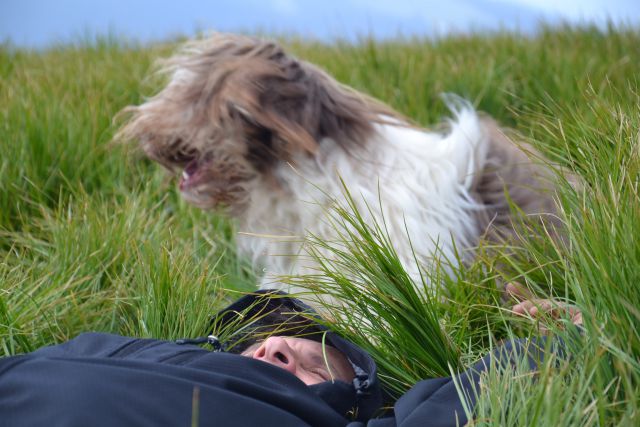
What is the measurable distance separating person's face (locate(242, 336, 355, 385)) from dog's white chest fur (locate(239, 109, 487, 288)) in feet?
3.02

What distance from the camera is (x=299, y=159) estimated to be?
3.59 m

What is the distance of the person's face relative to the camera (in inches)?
95.7

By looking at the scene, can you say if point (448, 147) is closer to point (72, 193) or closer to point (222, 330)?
point (222, 330)

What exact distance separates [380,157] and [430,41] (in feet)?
11.3

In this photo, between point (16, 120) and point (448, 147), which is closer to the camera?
point (448, 147)

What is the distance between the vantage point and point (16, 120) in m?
4.35

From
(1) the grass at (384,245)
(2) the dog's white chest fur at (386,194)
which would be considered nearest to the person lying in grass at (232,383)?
(1) the grass at (384,245)

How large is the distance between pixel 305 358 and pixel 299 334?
76 mm

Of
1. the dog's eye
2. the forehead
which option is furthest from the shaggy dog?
the forehead

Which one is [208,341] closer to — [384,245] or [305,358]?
[305,358]

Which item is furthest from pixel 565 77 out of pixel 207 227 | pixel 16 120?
pixel 16 120

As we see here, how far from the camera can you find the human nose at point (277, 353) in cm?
242

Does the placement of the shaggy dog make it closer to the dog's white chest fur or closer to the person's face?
the dog's white chest fur

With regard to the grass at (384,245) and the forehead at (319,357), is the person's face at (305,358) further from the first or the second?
the grass at (384,245)
